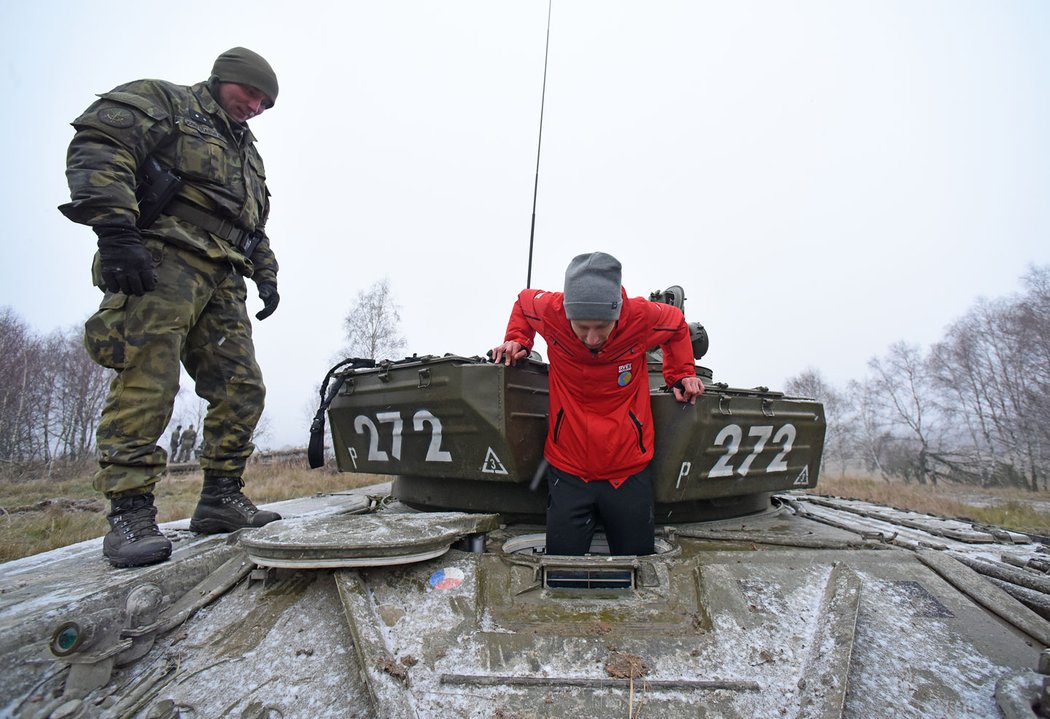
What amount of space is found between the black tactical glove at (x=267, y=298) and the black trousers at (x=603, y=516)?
2.38 metres

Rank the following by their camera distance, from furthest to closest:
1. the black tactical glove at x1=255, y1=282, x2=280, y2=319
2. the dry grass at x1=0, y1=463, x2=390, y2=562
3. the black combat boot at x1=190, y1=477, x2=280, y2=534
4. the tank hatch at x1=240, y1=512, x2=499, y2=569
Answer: the dry grass at x1=0, y1=463, x2=390, y2=562 < the black tactical glove at x1=255, y1=282, x2=280, y2=319 < the black combat boot at x1=190, y1=477, x2=280, y2=534 < the tank hatch at x1=240, y1=512, x2=499, y2=569

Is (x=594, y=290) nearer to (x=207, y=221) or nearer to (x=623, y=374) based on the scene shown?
(x=623, y=374)

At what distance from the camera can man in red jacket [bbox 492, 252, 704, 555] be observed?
2701 millimetres

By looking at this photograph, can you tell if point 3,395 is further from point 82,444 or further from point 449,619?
point 449,619

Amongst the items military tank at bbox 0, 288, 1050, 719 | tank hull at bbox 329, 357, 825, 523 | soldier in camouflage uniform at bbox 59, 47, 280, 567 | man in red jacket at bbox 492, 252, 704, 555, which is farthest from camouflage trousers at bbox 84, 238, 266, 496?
man in red jacket at bbox 492, 252, 704, 555

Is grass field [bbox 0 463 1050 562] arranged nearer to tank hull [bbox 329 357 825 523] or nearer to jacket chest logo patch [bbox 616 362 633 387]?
tank hull [bbox 329 357 825 523]

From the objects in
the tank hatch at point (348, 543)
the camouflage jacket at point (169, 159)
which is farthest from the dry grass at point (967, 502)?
the camouflage jacket at point (169, 159)

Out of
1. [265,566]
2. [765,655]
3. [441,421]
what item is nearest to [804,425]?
[765,655]

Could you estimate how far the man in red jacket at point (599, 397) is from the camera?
106 inches

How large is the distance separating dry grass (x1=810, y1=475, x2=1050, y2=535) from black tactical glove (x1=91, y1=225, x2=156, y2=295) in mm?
5915

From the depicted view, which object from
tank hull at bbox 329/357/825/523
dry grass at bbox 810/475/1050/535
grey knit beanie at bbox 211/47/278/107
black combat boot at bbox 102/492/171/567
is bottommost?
dry grass at bbox 810/475/1050/535

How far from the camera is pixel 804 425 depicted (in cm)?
341

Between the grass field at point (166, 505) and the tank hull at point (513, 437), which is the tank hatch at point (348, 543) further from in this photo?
the grass field at point (166, 505)

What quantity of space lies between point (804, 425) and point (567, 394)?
62.9 inches
